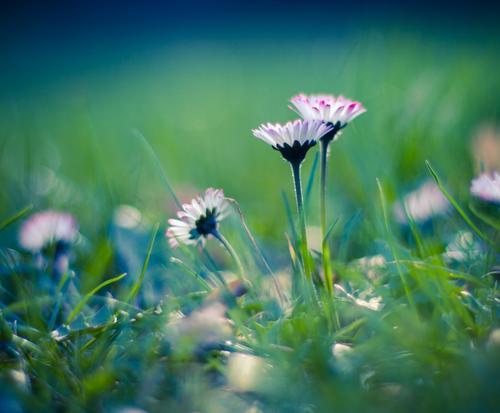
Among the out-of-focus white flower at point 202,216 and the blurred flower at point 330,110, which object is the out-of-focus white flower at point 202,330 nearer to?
the out-of-focus white flower at point 202,216

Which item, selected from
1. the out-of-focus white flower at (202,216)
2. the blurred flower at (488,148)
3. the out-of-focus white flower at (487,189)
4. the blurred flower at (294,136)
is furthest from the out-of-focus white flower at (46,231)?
the blurred flower at (488,148)

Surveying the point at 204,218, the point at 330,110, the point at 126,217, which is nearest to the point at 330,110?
the point at 330,110

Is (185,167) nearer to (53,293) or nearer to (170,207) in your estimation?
(170,207)

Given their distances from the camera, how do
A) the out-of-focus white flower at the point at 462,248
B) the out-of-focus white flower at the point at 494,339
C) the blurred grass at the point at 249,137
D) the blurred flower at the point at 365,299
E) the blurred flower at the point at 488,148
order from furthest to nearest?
the blurred grass at the point at 249,137
the blurred flower at the point at 488,148
the out-of-focus white flower at the point at 462,248
the blurred flower at the point at 365,299
the out-of-focus white flower at the point at 494,339

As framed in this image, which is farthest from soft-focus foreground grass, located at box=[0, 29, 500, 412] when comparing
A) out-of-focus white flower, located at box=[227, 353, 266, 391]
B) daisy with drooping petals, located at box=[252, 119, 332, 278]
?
→ daisy with drooping petals, located at box=[252, 119, 332, 278]

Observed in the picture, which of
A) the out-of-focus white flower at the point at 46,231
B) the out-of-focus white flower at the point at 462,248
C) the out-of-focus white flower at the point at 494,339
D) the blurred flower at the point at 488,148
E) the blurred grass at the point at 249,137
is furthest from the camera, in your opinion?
the blurred grass at the point at 249,137

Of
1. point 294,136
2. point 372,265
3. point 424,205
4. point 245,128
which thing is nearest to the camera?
point 294,136

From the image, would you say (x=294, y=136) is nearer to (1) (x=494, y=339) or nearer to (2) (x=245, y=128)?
(1) (x=494, y=339)
